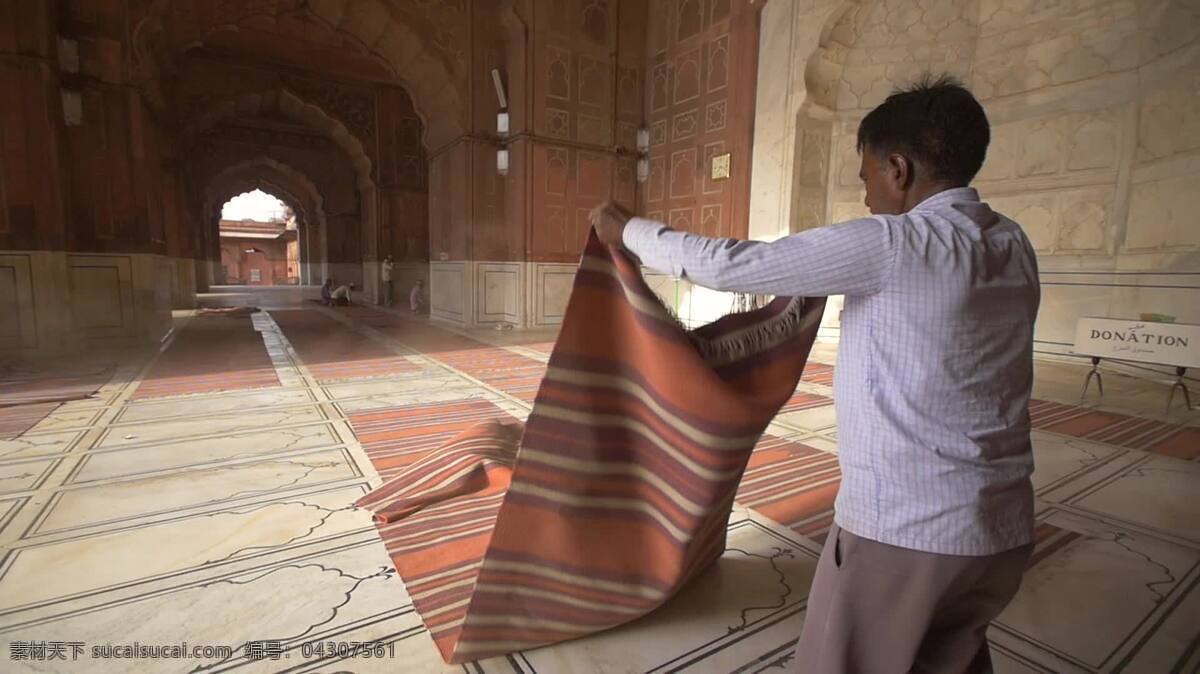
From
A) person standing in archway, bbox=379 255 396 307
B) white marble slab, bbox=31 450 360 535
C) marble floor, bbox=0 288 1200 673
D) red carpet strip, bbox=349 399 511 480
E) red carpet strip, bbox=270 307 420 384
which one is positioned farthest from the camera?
person standing in archway, bbox=379 255 396 307

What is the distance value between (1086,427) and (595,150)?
6.64 metres

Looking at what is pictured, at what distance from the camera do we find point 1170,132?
193 inches

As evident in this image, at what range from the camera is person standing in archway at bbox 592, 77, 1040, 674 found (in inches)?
32.2

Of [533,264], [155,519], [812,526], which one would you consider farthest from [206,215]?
[812,526]

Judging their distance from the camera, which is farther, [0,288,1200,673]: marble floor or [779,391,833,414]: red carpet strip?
[779,391,833,414]: red carpet strip

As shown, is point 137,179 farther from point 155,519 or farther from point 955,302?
point 955,302

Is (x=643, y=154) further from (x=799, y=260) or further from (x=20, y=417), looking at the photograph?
(x=799, y=260)

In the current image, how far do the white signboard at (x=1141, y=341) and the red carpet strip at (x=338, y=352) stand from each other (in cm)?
517

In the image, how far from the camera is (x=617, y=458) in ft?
4.23

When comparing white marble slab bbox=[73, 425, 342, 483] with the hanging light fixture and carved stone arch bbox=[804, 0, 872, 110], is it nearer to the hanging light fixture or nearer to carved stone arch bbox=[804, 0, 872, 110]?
carved stone arch bbox=[804, 0, 872, 110]

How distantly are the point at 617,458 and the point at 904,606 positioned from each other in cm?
62

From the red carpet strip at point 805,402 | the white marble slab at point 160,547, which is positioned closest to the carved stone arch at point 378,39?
the red carpet strip at point 805,402

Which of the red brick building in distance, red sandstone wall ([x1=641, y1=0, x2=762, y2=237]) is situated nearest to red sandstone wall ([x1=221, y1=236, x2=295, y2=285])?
the red brick building in distance

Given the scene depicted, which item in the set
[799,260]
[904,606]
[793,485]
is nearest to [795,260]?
[799,260]
